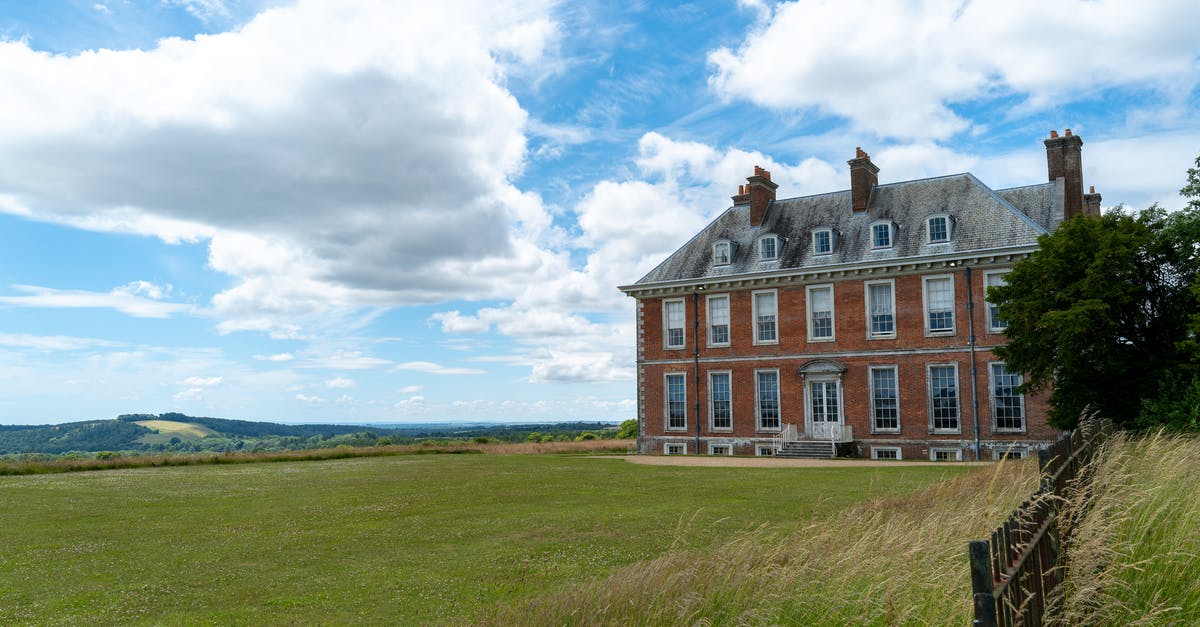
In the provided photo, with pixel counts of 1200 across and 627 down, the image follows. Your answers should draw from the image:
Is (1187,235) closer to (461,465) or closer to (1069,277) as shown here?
(1069,277)

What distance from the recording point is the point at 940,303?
116ft

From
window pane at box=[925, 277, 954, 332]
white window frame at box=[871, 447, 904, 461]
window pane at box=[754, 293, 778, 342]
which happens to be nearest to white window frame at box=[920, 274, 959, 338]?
window pane at box=[925, 277, 954, 332]

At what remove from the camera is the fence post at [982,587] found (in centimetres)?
391

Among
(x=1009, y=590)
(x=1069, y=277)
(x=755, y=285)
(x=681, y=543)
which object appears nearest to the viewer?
(x=1009, y=590)

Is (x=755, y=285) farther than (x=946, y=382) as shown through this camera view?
Yes

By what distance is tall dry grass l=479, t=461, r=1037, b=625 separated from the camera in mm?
Answer: 6352

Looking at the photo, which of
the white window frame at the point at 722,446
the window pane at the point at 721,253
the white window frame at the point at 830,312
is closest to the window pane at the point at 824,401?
the white window frame at the point at 830,312

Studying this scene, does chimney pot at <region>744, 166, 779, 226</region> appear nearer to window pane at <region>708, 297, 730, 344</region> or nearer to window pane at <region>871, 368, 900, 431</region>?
window pane at <region>708, 297, 730, 344</region>

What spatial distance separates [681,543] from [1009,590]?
7089 mm

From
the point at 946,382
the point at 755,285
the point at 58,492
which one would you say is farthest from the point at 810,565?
the point at 755,285

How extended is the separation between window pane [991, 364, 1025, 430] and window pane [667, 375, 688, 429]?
14.0 meters

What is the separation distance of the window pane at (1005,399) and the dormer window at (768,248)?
10.9 meters

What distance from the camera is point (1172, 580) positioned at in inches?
284

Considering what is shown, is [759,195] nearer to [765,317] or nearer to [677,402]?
[765,317]
